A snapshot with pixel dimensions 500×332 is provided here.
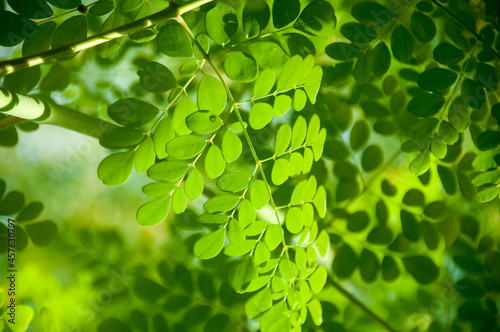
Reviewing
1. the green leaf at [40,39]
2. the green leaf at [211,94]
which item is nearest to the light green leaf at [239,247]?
the green leaf at [211,94]

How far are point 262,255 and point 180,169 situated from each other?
19 cm

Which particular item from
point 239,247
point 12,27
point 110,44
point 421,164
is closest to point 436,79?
point 421,164

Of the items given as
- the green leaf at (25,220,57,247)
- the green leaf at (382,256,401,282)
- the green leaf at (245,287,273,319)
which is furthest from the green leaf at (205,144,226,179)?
the green leaf at (382,256,401,282)

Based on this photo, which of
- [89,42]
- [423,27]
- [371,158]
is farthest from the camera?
[371,158]

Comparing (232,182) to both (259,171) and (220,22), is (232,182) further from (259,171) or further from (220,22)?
(220,22)

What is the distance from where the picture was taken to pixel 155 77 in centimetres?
53

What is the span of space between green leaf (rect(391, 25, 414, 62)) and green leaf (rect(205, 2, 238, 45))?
313 mm

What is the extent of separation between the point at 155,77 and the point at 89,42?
0.33 feet

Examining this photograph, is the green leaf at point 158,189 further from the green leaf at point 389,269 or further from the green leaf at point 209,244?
the green leaf at point 389,269

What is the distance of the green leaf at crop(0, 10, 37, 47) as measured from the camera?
0.50 meters

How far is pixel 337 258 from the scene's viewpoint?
0.75 m

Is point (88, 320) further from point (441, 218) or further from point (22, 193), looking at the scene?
point (441, 218)

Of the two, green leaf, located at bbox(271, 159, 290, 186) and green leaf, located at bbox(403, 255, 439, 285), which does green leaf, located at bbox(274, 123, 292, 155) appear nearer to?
green leaf, located at bbox(271, 159, 290, 186)

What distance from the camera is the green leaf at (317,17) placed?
1.91ft
